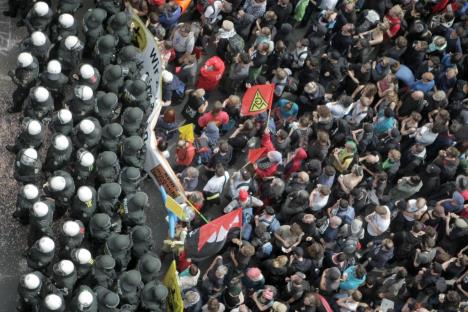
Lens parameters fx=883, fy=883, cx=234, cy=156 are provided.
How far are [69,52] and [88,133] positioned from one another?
7.00ft

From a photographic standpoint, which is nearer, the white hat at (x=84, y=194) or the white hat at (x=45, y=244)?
Result: the white hat at (x=45, y=244)

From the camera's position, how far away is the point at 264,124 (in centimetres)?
1762

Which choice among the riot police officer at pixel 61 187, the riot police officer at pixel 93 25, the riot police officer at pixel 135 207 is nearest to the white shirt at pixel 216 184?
the riot police officer at pixel 135 207

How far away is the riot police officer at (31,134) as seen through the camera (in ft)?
51.5

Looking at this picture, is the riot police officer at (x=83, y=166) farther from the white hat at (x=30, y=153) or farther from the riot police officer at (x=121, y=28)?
the riot police officer at (x=121, y=28)

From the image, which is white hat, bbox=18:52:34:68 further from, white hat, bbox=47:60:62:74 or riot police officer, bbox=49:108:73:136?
riot police officer, bbox=49:108:73:136

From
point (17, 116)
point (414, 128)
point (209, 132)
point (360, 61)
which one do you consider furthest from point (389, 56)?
point (17, 116)

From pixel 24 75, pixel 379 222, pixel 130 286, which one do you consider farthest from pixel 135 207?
pixel 379 222

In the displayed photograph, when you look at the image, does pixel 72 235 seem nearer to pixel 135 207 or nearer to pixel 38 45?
pixel 135 207

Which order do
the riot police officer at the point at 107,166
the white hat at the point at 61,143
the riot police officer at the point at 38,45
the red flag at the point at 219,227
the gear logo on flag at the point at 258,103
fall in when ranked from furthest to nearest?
the gear logo on flag at the point at 258,103 < the riot police officer at the point at 38,45 < the riot police officer at the point at 107,166 < the white hat at the point at 61,143 < the red flag at the point at 219,227

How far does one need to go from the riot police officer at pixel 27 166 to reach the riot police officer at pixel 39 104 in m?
1.04

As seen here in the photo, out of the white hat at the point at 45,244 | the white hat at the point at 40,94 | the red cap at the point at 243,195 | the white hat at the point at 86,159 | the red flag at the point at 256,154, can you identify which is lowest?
the white hat at the point at 45,244

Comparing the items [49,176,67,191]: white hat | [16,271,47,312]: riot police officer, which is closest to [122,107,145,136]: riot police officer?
[49,176,67,191]: white hat

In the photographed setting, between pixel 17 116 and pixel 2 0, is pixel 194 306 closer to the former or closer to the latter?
pixel 17 116
